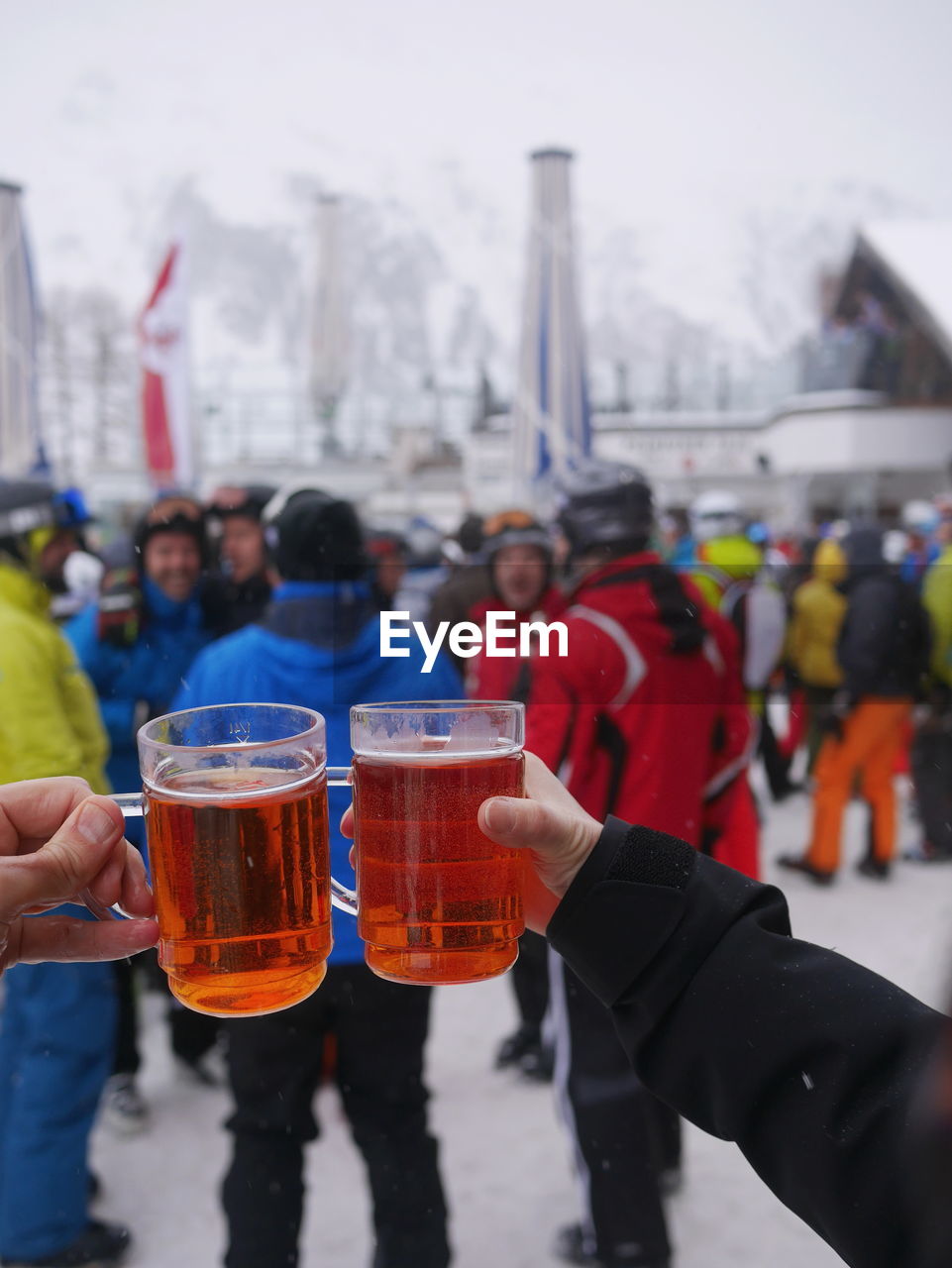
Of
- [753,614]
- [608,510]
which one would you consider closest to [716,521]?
[753,614]

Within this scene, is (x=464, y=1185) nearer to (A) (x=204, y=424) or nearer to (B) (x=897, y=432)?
(B) (x=897, y=432)

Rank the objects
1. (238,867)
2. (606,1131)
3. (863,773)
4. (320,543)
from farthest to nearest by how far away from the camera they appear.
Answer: (863,773) < (606,1131) < (320,543) < (238,867)

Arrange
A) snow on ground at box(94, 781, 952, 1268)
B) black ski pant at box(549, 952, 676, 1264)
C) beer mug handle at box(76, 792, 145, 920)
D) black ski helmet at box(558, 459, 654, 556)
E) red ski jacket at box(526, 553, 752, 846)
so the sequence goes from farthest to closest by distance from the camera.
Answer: snow on ground at box(94, 781, 952, 1268), black ski pant at box(549, 952, 676, 1264), black ski helmet at box(558, 459, 654, 556), red ski jacket at box(526, 553, 752, 846), beer mug handle at box(76, 792, 145, 920)

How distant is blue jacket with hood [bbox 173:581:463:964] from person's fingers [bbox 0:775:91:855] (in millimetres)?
256

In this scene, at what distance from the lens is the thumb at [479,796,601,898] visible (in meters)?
0.85

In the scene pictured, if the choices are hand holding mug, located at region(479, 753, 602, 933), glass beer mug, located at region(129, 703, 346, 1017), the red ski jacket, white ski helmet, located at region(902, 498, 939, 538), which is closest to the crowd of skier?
the red ski jacket

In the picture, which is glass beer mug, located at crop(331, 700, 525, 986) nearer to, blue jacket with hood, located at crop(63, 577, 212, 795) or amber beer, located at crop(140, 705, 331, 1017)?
amber beer, located at crop(140, 705, 331, 1017)

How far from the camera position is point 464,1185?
254 centimetres

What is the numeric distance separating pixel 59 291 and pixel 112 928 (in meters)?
12.7

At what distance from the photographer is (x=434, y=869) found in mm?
847

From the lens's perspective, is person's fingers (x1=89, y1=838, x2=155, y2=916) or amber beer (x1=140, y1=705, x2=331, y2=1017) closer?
amber beer (x1=140, y1=705, x2=331, y2=1017)

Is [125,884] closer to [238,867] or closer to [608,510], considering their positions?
[238,867]

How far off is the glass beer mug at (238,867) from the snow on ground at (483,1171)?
120cm

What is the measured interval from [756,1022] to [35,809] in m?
0.73
